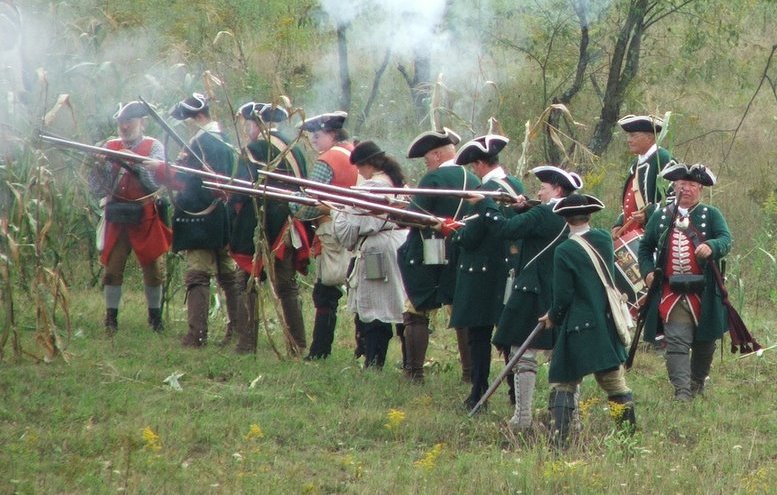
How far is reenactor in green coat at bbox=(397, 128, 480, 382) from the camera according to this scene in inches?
338

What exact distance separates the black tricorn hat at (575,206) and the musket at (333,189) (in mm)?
1660

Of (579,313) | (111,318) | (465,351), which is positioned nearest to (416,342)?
(465,351)

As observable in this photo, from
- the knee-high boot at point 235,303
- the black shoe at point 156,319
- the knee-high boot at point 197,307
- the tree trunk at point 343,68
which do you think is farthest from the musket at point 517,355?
the tree trunk at point 343,68

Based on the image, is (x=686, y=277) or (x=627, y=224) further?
(x=627, y=224)

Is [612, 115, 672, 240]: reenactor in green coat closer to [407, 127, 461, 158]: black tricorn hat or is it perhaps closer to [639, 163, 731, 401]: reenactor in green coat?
[639, 163, 731, 401]: reenactor in green coat

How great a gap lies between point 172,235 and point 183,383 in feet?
5.74

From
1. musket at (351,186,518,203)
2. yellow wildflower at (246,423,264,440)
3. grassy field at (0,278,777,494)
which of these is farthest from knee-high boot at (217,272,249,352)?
yellow wildflower at (246,423,264,440)

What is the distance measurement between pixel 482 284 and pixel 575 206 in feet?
4.05

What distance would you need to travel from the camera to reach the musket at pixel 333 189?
27.4 feet

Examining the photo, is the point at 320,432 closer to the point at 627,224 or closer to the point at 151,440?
the point at 151,440

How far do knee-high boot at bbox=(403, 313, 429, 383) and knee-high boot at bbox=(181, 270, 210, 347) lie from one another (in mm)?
1717

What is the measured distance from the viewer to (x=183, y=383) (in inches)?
334

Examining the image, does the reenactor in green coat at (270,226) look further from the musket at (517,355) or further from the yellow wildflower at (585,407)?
the yellow wildflower at (585,407)

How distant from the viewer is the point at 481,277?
816 cm
